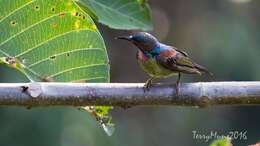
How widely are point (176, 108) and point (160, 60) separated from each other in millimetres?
4560

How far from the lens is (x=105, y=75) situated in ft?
6.93

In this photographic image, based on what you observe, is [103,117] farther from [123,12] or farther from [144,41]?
[123,12]

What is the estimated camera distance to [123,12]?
2.43 meters

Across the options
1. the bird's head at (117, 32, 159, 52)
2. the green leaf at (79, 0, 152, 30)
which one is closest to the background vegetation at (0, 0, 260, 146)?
the green leaf at (79, 0, 152, 30)

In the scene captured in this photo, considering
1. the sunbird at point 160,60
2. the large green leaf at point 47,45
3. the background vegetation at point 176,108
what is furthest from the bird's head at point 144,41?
the background vegetation at point 176,108

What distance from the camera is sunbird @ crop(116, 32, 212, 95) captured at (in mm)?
2238

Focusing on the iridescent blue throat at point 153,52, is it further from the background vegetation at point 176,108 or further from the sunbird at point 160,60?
the background vegetation at point 176,108

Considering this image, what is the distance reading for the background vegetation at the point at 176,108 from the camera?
5176 millimetres

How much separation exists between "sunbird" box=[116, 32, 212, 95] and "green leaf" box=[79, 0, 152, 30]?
0.27ft

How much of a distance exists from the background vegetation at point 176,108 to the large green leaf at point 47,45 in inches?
99.0

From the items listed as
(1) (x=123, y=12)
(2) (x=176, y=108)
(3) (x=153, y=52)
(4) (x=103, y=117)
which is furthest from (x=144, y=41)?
(2) (x=176, y=108)

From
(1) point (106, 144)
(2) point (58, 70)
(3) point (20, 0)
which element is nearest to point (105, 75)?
(2) point (58, 70)

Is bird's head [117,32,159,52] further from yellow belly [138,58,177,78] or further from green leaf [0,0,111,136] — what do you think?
green leaf [0,0,111,136]

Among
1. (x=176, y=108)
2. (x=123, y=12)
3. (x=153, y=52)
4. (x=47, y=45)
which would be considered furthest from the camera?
(x=176, y=108)
